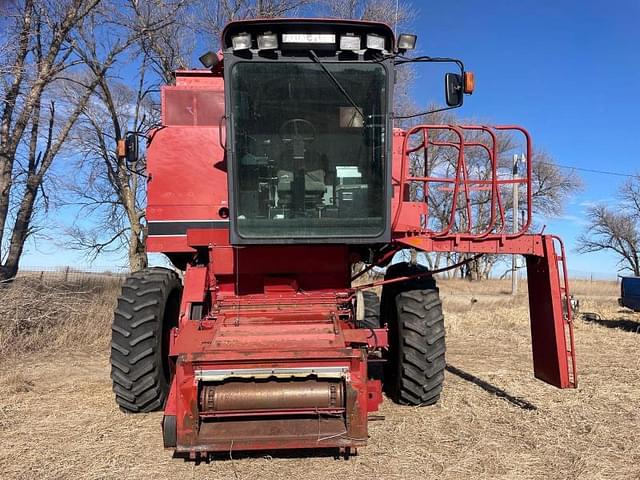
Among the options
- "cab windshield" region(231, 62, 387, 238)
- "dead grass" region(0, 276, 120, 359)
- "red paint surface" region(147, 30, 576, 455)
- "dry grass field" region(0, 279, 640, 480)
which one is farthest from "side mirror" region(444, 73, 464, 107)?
"dead grass" region(0, 276, 120, 359)

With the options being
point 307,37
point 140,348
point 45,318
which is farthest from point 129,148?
point 45,318

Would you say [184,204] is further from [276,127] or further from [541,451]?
[541,451]

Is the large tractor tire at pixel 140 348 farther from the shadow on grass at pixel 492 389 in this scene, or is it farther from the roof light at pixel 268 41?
the shadow on grass at pixel 492 389

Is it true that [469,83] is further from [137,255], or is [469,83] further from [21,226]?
[137,255]

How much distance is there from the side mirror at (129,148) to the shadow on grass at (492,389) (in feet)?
15.4

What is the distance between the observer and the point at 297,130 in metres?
4.78

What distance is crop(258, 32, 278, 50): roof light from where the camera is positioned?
457 centimetres

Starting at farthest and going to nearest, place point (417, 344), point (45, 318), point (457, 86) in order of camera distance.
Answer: point (45, 318)
point (417, 344)
point (457, 86)

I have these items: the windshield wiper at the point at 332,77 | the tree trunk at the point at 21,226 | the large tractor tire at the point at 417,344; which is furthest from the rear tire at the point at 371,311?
the tree trunk at the point at 21,226

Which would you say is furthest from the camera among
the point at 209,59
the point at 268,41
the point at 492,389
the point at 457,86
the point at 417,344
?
the point at 492,389

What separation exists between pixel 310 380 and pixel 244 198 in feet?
5.38

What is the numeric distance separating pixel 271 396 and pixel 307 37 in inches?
111

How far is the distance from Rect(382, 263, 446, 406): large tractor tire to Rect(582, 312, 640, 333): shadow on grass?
8.86 metres

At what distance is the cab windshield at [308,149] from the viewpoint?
4676 millimetres
